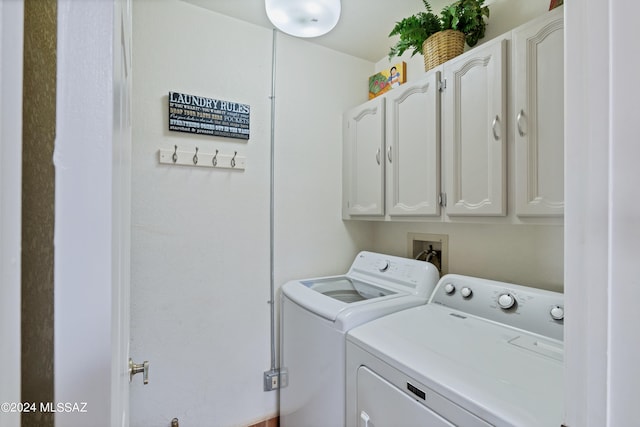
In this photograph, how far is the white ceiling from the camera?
1.67m

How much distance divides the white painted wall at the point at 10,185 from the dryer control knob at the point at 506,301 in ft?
4.82

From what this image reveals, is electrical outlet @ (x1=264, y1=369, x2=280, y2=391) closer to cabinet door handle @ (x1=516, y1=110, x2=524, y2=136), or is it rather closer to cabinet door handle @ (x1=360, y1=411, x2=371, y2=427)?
cabinet door handle @ (x1=360, y1=411, x2=371, y2=427)

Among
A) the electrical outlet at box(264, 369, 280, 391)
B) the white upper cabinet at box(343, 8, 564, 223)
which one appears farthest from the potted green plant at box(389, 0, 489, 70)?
the electrical outlet at box(264, 369, 280, 391)

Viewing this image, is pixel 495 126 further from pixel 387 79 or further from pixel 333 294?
pixel 333 294

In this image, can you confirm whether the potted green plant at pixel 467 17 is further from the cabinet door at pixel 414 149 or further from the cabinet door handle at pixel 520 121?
the cabinet door handle at pixel 520 121

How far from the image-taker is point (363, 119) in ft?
6.56

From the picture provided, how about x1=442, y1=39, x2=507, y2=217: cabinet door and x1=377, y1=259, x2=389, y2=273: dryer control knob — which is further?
x1=377, y1=259, x2=389, y2=273: dryer control knob

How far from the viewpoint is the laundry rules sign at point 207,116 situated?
5.28ft

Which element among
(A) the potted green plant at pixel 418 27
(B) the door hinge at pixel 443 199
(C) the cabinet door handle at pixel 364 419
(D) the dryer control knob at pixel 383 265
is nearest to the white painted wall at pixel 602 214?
(C) the cabinet door handle at pixel 364 419

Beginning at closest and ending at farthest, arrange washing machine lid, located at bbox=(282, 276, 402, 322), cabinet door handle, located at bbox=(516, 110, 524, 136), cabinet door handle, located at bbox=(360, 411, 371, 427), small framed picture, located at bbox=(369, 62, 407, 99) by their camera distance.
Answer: cabinet door handle, located at bbox=(360, 411, 371, 427) < cabinet door handle, located at bbox=(516, 110, 524, 136) < washing machine lid, located at bbox=(282, 276, 402, 322) < small framed picture, located at bbox=(369, 62, 407, 99)

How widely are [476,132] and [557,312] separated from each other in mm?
798

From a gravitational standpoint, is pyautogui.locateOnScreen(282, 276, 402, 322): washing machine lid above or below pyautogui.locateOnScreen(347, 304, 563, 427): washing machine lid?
above

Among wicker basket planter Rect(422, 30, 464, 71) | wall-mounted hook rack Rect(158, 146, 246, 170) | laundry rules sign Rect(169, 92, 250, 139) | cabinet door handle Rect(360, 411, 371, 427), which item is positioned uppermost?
wicker basket planter Rect(422, 30, 464, 71)

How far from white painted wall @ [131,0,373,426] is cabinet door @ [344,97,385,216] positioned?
166 millimetres
